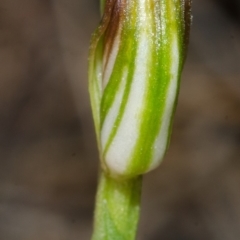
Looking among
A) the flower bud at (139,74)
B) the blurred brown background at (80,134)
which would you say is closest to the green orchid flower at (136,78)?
the flower bud at (139,74)

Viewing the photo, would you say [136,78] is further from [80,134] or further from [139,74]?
[80,134]

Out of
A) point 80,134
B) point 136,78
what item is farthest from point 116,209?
point 80,134

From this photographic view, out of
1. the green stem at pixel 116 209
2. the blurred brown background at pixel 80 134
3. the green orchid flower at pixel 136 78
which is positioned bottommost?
the blurred brown background at pixel 80 134

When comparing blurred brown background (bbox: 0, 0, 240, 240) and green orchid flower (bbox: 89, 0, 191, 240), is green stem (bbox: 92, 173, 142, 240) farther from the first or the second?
blurred brown background (bbox: 0, 0, 240, 240)

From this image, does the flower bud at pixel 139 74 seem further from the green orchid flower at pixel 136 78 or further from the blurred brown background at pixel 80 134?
the blurred brown background at pixel 80 134

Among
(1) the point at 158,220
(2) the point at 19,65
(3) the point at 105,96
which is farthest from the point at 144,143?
(2) the point at 19,65
